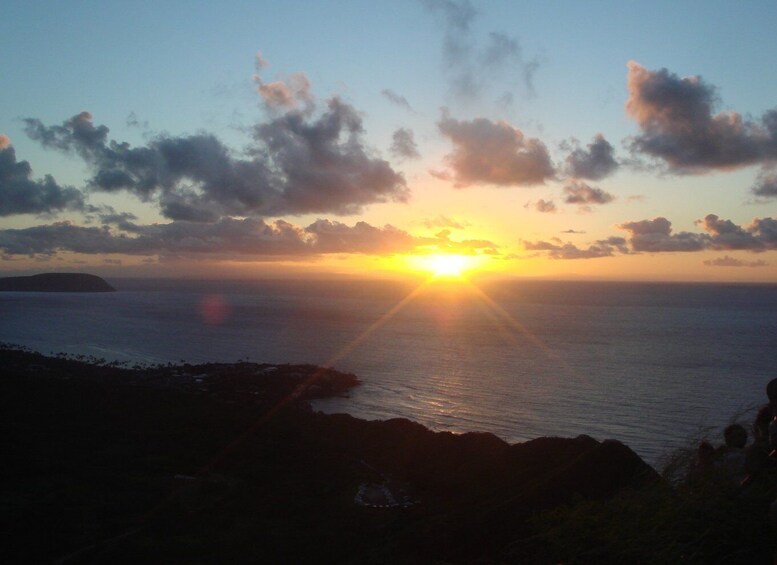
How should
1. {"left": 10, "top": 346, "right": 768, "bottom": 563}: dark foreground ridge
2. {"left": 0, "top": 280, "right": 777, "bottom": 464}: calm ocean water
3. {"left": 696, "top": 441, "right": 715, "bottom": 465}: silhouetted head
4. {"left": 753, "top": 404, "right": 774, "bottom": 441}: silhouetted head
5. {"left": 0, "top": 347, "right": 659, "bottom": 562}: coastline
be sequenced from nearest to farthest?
{"left": 696, "top": 441, "right": 715, "bottom": 465}: silhouetted head, {"left": 753, "top": 404, "right": 774, "bottom": 441}: silhouetted head, {"left": 10, "top": 346, "right": 768, "bottom": 563}: dark foreground ridge, {"left": 0, "top": 347, "right": 659, "bottom": 562}: coastline, {"left": 0, "top": 280, "right": 777, "bottom": 464}: calm ocean water

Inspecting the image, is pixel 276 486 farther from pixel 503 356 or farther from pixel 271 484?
pixel 503 356

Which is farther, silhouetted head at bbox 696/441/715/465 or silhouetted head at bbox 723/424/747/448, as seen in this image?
silhouetted head at bbox 723/424/747/448

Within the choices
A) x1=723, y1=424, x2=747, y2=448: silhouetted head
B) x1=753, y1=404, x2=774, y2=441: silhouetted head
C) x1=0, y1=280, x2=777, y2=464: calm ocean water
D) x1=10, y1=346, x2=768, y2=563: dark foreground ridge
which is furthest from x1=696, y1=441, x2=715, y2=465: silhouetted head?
x1=0, y1=280, x2=777, y2=464: calm ocean water

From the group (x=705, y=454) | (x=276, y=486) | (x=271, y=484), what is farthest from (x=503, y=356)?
(x=705, y=454)

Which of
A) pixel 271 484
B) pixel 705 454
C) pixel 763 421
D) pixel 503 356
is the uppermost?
pixel 763 421

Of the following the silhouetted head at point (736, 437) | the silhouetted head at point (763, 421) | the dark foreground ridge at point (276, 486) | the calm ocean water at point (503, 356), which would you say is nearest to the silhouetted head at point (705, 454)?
the silhouetted head at point (763, 421)

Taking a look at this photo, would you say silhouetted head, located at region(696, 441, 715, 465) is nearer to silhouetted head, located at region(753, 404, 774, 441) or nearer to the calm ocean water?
silhouetted head, located at region(753, 404, 774, 441)
